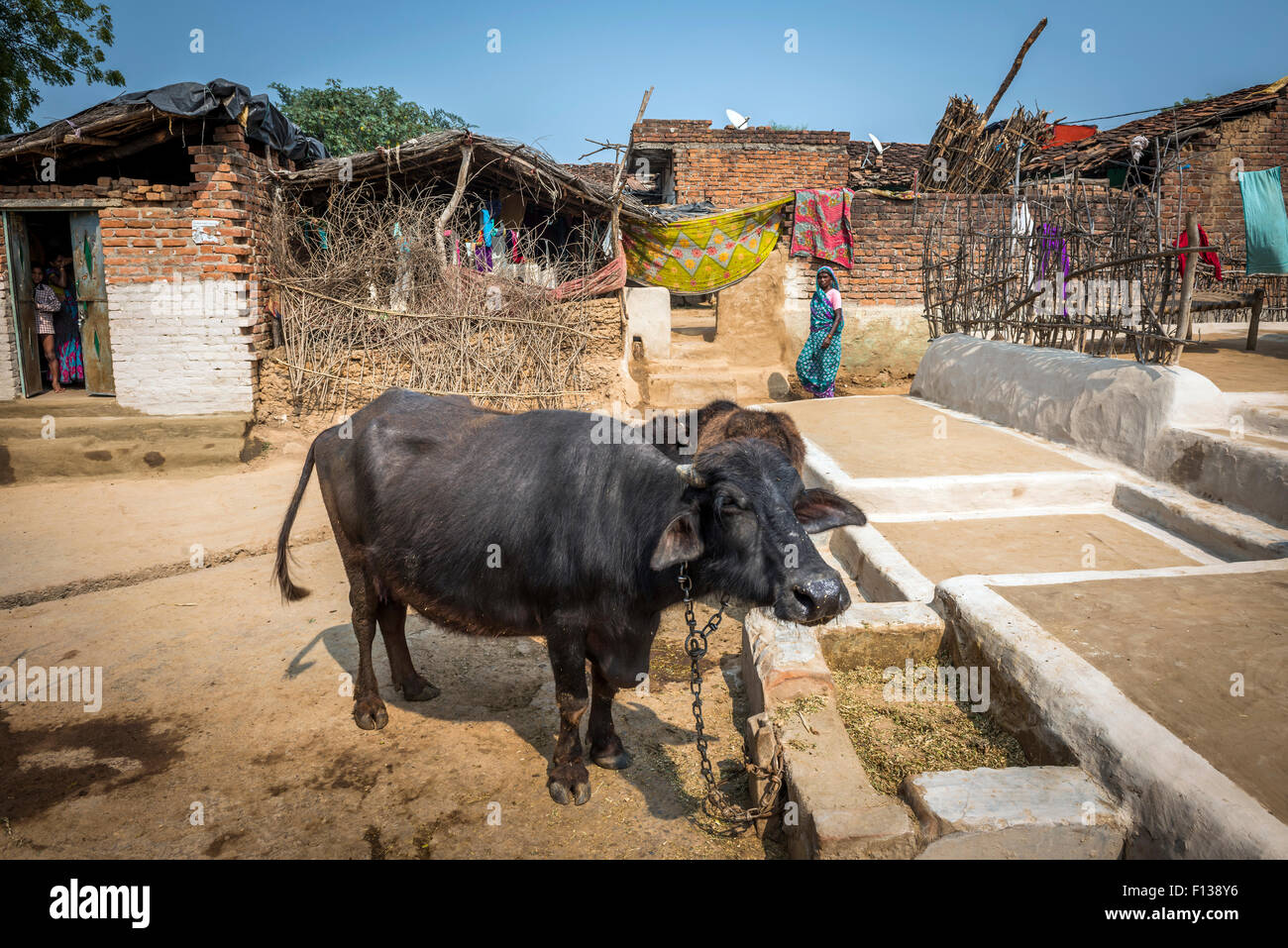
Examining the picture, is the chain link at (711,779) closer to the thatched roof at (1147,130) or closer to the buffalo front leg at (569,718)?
the buffalo front leg at (569,718)

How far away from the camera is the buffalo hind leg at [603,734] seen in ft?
11.1

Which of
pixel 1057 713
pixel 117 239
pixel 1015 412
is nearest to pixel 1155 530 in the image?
pixel 1015 412

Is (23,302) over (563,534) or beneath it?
over

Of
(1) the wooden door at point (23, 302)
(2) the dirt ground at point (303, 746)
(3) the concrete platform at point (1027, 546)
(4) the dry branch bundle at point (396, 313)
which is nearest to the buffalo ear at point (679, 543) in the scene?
(2) the dirt ground at point (303, 746)

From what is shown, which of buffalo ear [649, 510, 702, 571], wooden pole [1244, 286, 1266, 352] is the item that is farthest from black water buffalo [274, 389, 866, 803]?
wooden pole [1244, 286, 1266, 352]

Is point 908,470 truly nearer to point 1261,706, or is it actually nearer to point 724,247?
point 1261,706

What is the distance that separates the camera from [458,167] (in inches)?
406

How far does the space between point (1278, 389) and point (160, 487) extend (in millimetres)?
10922

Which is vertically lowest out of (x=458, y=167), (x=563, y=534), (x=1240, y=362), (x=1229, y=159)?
(x=563, y=534)

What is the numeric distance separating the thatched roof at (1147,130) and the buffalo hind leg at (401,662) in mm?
15851

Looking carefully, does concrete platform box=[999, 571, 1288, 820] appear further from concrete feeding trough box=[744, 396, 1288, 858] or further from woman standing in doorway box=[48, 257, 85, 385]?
woman standing in doorway box=[48, 257, 85, 385]

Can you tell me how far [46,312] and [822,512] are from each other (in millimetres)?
10729

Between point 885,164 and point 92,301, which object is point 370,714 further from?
point 885,164

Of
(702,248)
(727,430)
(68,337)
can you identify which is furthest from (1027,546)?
(68,337)
